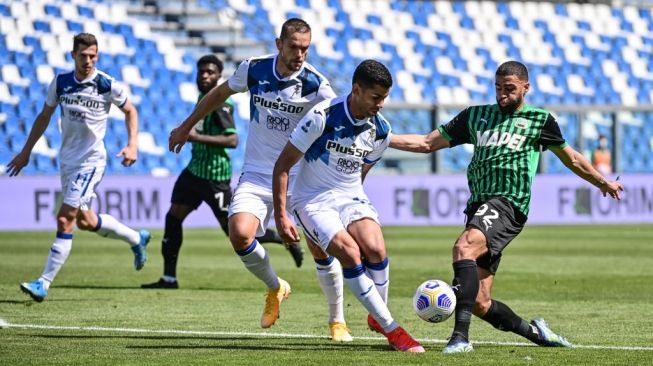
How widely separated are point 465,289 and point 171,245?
5961mm

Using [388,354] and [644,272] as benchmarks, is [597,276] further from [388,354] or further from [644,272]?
[388,354]

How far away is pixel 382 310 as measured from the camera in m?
7.80

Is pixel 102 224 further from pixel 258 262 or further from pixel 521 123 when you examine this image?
pixel 521 123

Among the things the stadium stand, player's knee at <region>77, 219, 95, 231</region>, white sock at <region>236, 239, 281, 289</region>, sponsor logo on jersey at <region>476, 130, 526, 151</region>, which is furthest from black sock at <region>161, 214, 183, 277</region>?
the stadium stand

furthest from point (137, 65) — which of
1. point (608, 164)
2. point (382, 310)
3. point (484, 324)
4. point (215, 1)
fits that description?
point (382, 310)

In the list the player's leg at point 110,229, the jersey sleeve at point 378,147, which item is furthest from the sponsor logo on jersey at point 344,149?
the player's leg at point 110,229

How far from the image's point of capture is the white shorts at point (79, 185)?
1162 centimetres

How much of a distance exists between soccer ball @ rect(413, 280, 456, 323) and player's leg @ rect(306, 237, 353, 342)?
1.04m

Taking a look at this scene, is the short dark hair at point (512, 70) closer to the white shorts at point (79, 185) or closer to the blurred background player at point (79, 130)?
the blurred background player at point (79, 130)

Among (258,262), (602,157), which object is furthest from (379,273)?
(602,157)

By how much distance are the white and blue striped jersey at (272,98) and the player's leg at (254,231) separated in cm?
16

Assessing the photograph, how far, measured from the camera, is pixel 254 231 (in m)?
9.05

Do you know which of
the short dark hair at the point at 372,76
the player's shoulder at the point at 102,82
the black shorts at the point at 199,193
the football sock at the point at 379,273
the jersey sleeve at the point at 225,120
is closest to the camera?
the short dark hair at the point at 372,76

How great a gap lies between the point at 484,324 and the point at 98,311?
3.26 meters
